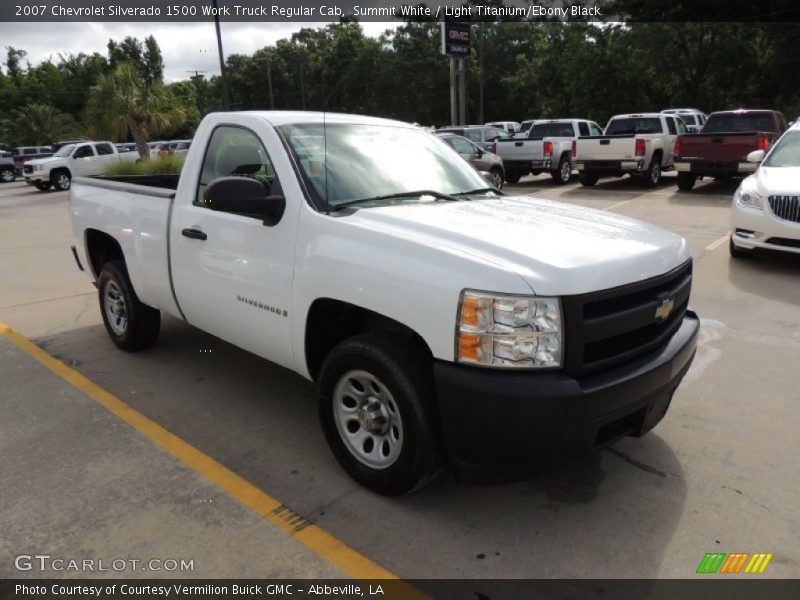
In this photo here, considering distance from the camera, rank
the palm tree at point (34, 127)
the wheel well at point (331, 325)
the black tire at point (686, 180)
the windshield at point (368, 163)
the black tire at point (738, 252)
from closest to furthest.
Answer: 1. the wheel well at point (331, 325)
2. the windshield at point (368, 163)
3. the black tire at point (738, 252)
4. the black tire at point (686, 180)
5. the palm tree at point (34, 127)

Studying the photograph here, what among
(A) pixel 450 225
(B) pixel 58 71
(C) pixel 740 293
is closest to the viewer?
(A) pixel 450 225

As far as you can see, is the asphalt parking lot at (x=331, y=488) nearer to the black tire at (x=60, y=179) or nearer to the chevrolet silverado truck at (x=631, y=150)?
the chevrolet silverado truck at (x=631, y=150)

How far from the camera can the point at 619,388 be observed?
2.65m

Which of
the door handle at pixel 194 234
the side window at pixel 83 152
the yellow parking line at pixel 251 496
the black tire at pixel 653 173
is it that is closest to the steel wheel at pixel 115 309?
the yellow parking line at pixel 251 496

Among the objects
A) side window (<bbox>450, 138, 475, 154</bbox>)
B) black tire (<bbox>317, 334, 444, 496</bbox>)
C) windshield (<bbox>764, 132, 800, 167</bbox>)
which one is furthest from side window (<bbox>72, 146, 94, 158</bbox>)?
black tire (<bbox>317, 334, 444, 496</bbox>)

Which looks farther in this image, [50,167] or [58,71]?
[58,71]

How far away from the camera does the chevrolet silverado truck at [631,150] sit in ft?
51.7

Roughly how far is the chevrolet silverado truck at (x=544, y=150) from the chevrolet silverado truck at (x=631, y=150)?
1.29 meters

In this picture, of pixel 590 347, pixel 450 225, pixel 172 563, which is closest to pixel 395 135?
pixel 450 225

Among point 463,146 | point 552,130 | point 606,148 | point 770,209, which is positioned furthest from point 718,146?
point 770,209

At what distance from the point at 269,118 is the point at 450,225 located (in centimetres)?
146

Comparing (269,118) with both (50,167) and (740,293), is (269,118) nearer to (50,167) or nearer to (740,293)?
(740,293)

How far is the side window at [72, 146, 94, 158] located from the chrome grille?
24952mm

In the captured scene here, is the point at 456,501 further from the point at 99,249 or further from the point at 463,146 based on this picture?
the point at 463,146
